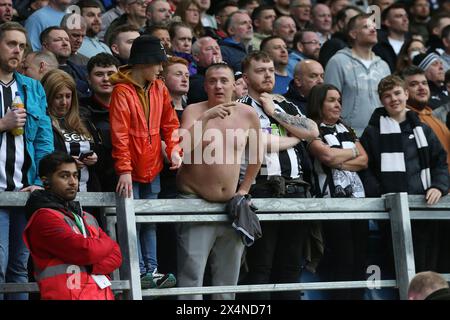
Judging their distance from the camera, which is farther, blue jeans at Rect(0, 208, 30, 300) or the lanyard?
blue jeans at Rect(0, 208, 30, 300)

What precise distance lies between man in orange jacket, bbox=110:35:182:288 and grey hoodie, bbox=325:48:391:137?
332 centimetres

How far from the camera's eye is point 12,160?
813 cm

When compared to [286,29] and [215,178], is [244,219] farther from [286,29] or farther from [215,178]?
[286,29]

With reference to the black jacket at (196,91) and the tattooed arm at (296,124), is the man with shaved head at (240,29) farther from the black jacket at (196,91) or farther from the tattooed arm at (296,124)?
the tattooed arm at (296,124)

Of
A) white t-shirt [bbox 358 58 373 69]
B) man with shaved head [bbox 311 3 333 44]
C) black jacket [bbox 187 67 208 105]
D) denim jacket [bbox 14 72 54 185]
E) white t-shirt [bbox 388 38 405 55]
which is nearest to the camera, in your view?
denim jacket [bbox 14 72 54 185]

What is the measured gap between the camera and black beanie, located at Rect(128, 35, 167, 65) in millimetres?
8555

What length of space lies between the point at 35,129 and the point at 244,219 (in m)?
1.75

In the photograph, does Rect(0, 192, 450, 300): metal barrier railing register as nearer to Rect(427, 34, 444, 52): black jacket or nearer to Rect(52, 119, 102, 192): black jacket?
Rect(52, 119, 102, 192): black jacket

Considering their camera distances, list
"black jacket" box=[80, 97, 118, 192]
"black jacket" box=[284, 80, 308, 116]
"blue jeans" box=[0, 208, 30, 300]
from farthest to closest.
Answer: "black jacket" box=[284, 80, 308, 116]
"black jacket" box=[80, 97, 118, 192]
"blue jeans" box=[0, 208, 30, 300]

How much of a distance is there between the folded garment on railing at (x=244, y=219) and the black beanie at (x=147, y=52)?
128 centimetres

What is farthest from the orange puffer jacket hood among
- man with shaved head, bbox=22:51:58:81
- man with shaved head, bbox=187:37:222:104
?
man with shaved head, bbox=187:37:222:104

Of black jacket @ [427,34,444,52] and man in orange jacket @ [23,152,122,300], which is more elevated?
black jacket @ [427,34,444,52]

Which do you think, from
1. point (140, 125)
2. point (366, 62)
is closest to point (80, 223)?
point (140, 125)
